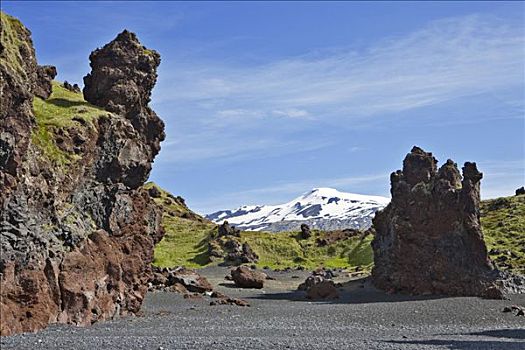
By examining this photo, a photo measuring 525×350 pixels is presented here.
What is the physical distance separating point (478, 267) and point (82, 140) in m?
38.1

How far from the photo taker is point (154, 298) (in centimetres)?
5434

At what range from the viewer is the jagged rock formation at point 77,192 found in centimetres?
3144

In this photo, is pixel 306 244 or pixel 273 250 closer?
pixel 273 250

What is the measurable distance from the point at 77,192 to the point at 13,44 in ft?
32.9

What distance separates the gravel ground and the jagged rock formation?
7.06 ft

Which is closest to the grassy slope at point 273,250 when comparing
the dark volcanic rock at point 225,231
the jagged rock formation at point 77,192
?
the dark volcanic rock at point 225,231

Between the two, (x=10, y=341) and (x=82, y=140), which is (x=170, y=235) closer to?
(x=82, y=140)

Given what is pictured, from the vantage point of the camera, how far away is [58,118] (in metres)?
41.6

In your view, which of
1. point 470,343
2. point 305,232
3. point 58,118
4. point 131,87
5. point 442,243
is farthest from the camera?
point 305,232

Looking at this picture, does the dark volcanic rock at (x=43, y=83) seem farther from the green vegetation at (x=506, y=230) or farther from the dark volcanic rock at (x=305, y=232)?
the dark volcanic rock at (x=305, y=232)

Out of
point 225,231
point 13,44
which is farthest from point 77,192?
point 225,231

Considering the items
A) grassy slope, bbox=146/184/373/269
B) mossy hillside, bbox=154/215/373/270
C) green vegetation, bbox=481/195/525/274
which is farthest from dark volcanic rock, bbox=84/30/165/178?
mossy hillside, bbox=154/215/373/270

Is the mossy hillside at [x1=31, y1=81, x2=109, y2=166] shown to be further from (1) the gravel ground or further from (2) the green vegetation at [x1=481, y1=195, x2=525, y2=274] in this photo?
(2) the green vegetation at [x1=481, y1=195, x2=525, y2=274]

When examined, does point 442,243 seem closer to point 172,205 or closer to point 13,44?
point 13,44
